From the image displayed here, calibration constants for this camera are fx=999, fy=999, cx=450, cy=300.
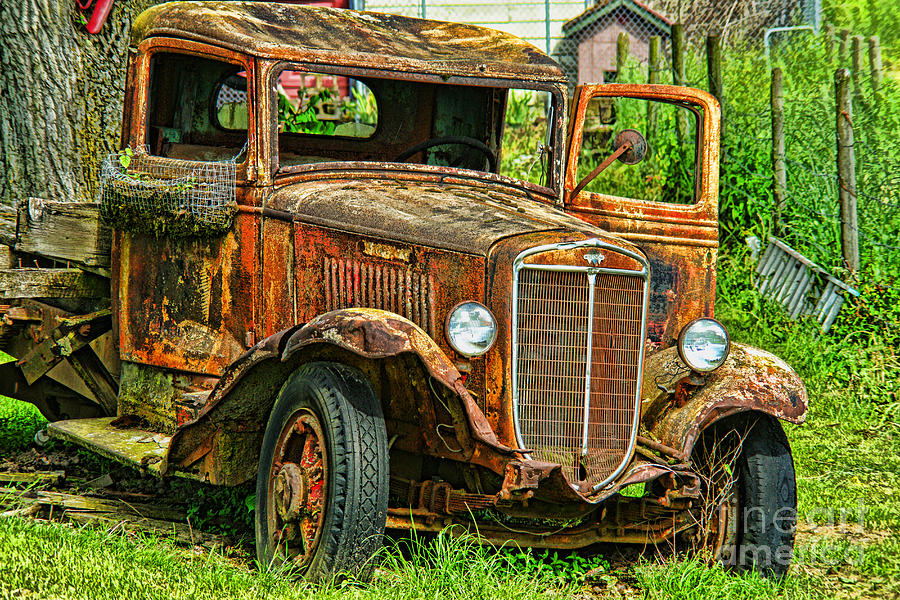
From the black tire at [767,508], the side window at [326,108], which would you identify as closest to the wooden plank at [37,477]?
the side window at [326,108]

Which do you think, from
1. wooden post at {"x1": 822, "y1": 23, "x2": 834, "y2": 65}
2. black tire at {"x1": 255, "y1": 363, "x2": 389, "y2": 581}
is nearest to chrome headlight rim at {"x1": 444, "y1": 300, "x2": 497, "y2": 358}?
black tire at {"x1": 255, "y1": 363, "x2": 389, "y2": 581}

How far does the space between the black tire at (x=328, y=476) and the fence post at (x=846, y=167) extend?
177 inches

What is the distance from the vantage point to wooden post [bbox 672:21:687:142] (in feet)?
29.1

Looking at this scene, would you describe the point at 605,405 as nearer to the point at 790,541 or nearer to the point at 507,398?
the point at 507,398

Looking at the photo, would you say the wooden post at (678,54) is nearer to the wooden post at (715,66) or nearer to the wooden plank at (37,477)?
the wooden post at (715,66)

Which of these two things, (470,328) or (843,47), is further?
(843,47)

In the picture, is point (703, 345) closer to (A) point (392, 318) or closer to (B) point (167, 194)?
(A) point (392, 318)

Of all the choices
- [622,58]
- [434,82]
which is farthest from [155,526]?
[622,58]

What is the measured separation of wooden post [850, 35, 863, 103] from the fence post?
3.09 feet

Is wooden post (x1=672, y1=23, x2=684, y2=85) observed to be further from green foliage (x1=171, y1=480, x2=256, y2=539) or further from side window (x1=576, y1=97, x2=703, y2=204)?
green foliage (x1=171, y1=480, x2=256, y2=539)

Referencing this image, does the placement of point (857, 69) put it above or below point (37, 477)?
above

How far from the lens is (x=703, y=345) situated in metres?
4.05

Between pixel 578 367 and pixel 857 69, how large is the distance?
5.44 meters

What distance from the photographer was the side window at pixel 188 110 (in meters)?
5.20
